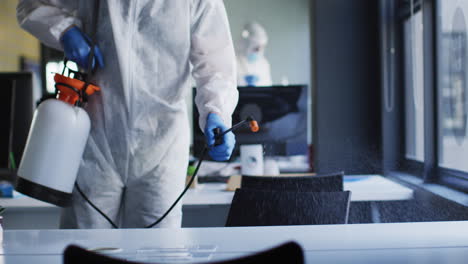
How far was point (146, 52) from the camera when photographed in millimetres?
1174

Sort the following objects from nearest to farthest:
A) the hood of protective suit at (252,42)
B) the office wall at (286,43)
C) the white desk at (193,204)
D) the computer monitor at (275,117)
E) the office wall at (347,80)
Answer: the white desk at (193,204), the computer monitor at (275,117), the office wall at (347,80), the hood of protective suit at (252,42), the office wall at (286,43)

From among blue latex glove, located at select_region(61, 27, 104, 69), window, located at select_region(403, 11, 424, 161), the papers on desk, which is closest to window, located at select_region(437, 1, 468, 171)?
window, located at select_region(403, 11, 424, 161)

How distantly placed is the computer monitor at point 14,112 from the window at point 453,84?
52.5 inches

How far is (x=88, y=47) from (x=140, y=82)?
0.47 ft

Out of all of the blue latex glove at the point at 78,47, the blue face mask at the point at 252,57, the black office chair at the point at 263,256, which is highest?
the blue face mask at the point at 252,57

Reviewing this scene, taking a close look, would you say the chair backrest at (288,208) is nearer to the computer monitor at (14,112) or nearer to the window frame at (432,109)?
the window frame at (432,109)

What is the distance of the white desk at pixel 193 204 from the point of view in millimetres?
1478

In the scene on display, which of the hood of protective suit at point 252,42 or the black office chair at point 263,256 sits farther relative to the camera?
the hood of protective suit at point 252,42

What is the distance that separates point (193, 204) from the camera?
1495mm

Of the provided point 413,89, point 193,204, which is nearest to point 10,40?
point 193,204

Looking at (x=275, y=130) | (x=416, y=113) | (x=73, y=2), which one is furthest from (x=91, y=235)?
(x=416, y=113)

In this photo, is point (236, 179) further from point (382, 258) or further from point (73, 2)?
point (382, 258)

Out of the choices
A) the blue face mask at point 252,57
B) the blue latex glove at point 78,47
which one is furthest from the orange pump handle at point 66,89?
the blue face mask at point 252,57

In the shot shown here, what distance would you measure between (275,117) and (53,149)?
41.8 inches
